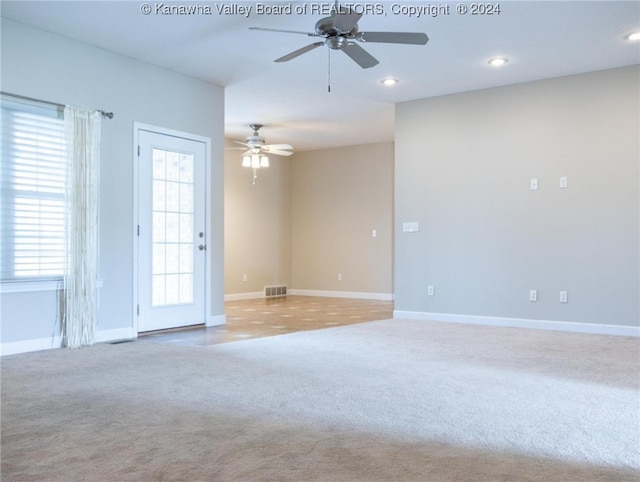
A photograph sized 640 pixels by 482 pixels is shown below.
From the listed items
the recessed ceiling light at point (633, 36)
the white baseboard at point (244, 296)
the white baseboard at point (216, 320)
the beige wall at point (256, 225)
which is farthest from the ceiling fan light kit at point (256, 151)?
the recessed ceiling light at point (633, 36)

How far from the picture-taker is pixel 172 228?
238 inches

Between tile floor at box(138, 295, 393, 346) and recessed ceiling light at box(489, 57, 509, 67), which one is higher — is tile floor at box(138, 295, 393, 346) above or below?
below

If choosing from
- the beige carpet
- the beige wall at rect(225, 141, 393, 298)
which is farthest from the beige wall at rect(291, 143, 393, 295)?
the beige carpet

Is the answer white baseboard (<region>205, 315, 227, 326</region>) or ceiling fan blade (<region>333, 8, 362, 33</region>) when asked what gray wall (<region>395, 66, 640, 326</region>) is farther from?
ceiling fan blade (<region>333, 8, 362, 33</region>)

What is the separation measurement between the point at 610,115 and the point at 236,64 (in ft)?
13.0

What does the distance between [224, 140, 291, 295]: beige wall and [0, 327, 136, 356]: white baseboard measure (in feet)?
14.2

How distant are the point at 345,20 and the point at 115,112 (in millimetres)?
2793

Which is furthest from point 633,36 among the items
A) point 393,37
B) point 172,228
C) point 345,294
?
point 345,294

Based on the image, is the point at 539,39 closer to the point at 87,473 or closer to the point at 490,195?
the point at 490,195

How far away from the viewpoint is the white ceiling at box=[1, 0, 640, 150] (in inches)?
176

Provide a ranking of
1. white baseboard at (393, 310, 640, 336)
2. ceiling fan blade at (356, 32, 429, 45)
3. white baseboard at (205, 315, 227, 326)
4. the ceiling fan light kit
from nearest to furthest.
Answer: ceiling fan blade at (356, 32, 429, 45) < white baseboard at (393, 310, 640, 336) < white baseboard at (205, 315, 227, 326) < the ceiling fan light kit

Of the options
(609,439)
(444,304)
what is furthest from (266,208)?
(609,439)

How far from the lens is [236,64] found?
5.80 m

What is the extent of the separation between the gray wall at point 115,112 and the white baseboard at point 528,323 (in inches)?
98.8
